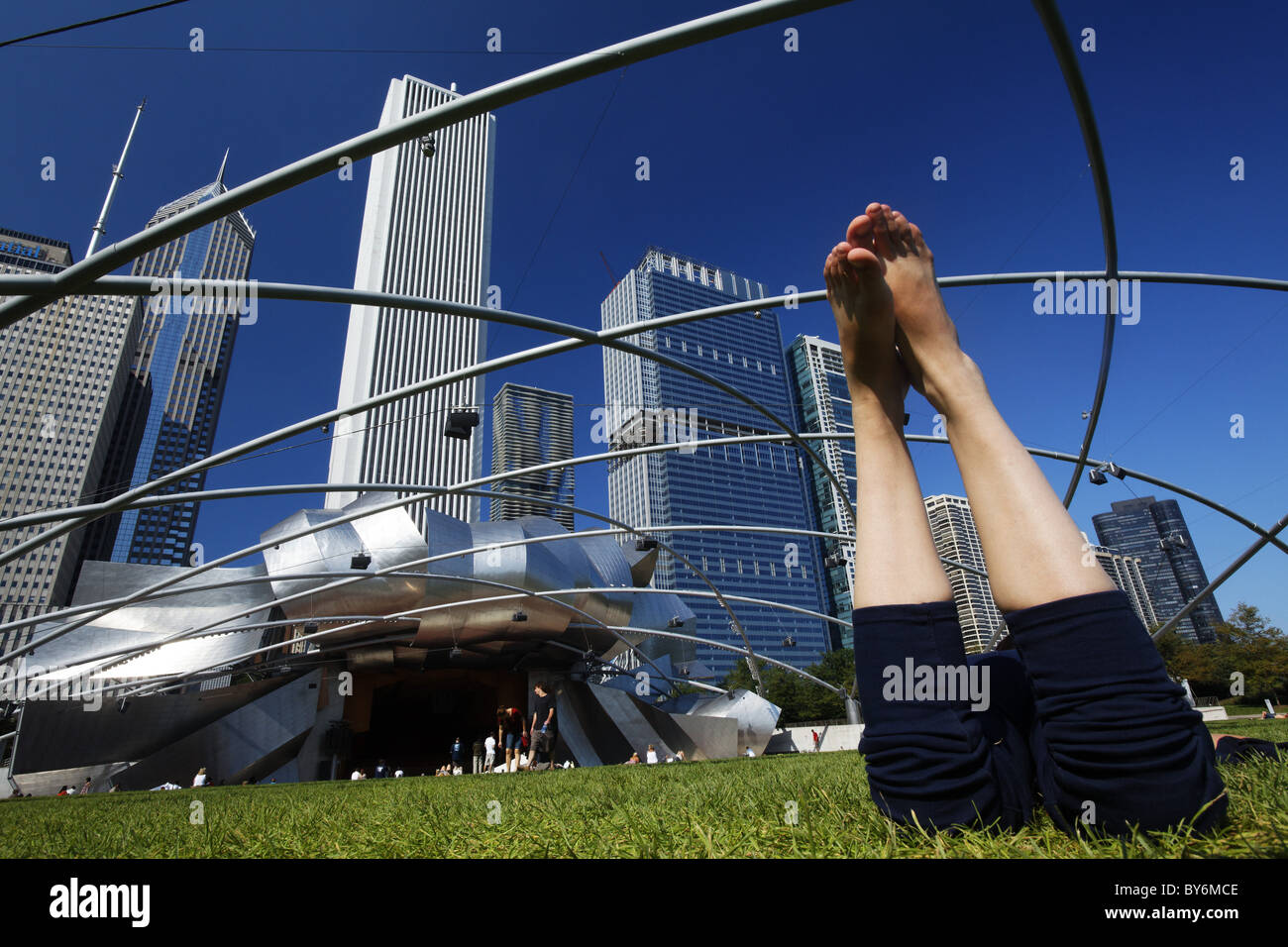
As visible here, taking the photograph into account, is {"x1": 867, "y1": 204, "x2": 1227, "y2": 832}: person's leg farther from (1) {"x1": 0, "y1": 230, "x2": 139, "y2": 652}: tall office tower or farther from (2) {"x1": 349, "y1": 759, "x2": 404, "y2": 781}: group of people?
(1) {"x1": 0, "y1": 230, "x2": 139, "y2": 652}: tall office tower

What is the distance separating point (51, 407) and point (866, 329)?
3926 inches

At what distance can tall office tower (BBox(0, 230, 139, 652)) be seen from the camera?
67250 millimetres

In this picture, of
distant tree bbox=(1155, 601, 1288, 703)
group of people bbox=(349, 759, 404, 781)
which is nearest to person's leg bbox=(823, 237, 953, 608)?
group of people bbox=(349, 759, 404, 781)

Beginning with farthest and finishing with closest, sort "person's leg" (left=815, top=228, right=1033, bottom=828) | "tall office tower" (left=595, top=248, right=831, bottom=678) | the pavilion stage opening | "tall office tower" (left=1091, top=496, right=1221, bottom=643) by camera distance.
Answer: "tall office tower" (left=1091, top=496, right=1221, bottom=643)
"tall office tower" (left=595, top=248, right=831, bottom=678)
the pavilion stage opening
"person's leg" (left=815, top=228, right=1033, bottom=828)

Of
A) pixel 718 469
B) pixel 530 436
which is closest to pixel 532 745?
pixel 530 436

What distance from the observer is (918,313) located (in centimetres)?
258

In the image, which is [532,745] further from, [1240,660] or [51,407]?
[51,407]

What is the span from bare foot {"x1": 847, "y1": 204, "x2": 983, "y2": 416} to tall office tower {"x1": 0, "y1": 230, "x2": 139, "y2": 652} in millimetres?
78121

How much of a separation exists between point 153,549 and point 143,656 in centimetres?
10756

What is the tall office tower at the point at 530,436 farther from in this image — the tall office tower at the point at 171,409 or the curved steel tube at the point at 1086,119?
the tall office tower at the point at 171,409

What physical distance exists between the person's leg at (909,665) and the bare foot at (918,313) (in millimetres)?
212

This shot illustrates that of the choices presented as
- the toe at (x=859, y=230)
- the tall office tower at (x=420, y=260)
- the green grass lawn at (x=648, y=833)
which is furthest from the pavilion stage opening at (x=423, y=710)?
the toe at (x=859, y=230)

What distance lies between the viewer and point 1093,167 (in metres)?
5.13

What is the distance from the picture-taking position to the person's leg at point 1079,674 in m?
1.58
